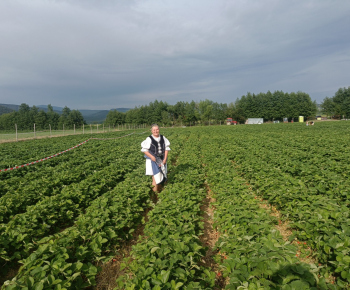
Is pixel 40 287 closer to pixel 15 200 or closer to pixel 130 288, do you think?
pixel 130 288

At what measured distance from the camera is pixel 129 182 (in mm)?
6480

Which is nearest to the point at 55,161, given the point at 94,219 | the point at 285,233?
the point at 94,219

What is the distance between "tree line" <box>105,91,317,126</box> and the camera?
8856 centimetres

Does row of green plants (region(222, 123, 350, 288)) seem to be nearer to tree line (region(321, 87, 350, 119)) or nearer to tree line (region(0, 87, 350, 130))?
tree line (region(0, 87, 350, 130))

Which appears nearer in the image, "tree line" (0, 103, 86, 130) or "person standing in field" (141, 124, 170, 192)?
"person standing in field" (141, 124, 170, 192)

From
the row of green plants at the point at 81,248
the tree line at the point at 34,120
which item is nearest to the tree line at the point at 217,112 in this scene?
the tree line at the point at 34,120

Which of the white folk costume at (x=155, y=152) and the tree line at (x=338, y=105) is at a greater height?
the tree line at (x=338, y=105)

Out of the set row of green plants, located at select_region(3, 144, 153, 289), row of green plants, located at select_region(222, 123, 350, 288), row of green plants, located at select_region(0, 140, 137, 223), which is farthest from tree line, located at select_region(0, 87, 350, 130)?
row of green plants, located at select_region(3, 144, 153, 289)

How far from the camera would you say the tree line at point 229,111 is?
8856 cm

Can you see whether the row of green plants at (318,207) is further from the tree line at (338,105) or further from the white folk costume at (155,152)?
the tree line at (338,105)

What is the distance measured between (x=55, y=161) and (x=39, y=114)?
8277 centimetres

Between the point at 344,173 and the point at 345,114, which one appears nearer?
the point at 344,173

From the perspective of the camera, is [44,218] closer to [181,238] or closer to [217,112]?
[181,238]

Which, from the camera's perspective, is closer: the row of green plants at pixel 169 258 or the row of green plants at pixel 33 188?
the row of green plants at pixel 169 258
